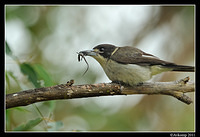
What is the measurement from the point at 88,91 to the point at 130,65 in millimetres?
1189

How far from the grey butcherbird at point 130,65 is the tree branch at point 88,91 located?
0.70 ft

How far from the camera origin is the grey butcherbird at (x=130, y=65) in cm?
396

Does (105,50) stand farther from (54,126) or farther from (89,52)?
(54,126)

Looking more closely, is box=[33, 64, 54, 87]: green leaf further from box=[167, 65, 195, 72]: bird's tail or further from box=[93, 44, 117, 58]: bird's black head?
box=[167, 65, 195, 72]: bird's tail

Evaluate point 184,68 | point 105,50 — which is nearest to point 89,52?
point 105,50

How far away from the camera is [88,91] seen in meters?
3.18

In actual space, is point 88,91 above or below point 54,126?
above

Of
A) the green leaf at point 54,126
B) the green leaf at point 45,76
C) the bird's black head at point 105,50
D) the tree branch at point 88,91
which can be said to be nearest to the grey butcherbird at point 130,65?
the bird's black head at point 105,50

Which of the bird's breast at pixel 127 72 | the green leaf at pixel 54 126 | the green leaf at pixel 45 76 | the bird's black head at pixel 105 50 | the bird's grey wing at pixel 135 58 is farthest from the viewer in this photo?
the bird's black head at pixel 105 50

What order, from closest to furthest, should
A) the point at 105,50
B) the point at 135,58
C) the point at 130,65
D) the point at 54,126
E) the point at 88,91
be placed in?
the point at 54,126 < the point at 88,91 < the point at 130,65 < the point at 135,58 < the point at 105,50

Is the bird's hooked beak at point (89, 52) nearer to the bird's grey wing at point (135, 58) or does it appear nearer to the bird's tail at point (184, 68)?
the bird's grey wing at point (135, 58)

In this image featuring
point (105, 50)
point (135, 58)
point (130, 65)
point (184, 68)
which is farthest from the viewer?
point (105, 50)

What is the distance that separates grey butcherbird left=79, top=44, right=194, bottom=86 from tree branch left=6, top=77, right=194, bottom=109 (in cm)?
21

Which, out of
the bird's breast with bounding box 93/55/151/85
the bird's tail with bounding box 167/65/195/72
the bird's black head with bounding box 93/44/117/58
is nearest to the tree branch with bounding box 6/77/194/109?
the bird's breast with bounding box 93/55/151/85
